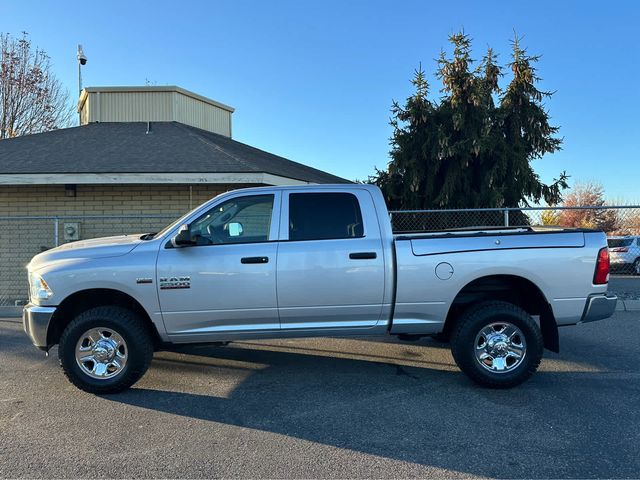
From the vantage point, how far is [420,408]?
4.29 m

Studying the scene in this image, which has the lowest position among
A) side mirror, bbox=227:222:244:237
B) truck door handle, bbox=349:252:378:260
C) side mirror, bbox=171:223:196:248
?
truck door handle, bbox=349:252:378:260

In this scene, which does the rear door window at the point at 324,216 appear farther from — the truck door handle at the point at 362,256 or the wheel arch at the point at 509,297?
the wheel arch at the point at 509,297

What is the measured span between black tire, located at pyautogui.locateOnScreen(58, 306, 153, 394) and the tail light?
4.46 m

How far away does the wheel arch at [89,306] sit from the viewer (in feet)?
15.6

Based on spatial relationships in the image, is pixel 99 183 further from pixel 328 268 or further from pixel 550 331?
pixel 550 331

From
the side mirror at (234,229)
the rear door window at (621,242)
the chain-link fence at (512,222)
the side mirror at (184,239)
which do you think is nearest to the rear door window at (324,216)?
the side mirror at (234,229)

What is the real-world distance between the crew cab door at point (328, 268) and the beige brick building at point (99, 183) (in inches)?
199

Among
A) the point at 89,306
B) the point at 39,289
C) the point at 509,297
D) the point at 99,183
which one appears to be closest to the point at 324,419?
the point at 509,297

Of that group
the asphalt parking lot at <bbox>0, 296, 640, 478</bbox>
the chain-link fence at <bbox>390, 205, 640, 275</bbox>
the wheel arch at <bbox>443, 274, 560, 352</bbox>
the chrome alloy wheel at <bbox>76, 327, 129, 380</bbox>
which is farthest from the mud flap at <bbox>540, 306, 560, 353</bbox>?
the chain-link fence at <bbox>390, 205, 640, 275</bbox>

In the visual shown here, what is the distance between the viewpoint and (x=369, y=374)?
525 cm

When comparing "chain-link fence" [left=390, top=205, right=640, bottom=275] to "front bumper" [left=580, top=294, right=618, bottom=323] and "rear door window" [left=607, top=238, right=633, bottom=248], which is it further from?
"front bumper" [left=580, top=294, right=618, bottom=323]

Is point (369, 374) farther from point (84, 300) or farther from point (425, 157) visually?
point (425, 157)

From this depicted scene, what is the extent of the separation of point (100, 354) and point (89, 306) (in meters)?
0.55

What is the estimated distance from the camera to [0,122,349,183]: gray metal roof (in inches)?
390
